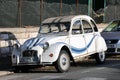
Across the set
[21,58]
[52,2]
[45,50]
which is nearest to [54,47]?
[45,50]

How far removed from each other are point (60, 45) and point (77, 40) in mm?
1282

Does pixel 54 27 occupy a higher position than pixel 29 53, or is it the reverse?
pixel 54 27

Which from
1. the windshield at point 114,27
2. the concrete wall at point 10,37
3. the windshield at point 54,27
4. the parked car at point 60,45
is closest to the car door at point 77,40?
the parked car at point 60,45

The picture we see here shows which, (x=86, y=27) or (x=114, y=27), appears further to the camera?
(x=114, y=27)

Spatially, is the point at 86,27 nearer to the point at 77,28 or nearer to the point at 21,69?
the point at 77,28

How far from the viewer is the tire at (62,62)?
14.8 metres

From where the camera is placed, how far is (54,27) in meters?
16.5

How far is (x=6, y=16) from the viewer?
2019cm

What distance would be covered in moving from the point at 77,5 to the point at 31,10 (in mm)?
4552

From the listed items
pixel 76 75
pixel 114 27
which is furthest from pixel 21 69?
pixel 114 27

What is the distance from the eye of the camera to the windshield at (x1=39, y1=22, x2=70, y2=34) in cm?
1617

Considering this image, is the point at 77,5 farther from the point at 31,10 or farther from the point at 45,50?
the point at 45,50

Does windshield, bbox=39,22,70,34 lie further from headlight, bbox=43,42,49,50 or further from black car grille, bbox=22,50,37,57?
black car grille, bbox=22,50,37,57

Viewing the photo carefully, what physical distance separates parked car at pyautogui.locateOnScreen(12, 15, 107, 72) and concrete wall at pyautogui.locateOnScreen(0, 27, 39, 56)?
255 cm
